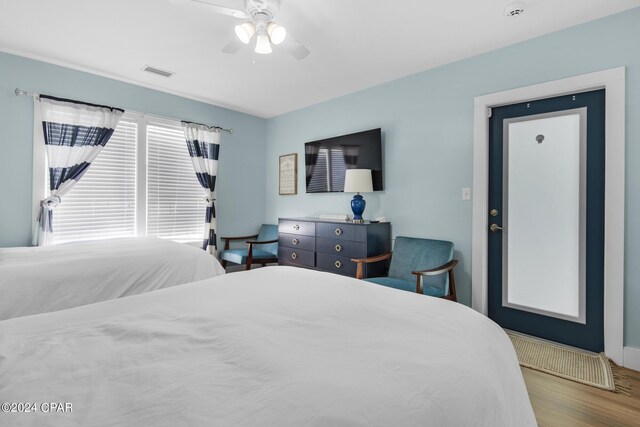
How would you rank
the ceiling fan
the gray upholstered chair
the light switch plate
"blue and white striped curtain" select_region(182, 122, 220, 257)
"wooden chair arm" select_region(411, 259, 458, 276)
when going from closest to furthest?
the ceiling fan, "wooden chair arm" select_region(411, 259, 458, 276), the gray upholstered chair, the light switch plate, "blue and white striped curtain" select_region(182, 122, 220, 257)

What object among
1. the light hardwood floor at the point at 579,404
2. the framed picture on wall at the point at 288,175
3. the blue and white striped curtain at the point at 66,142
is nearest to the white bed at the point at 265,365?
the light hardwood floor at the point at 579,404

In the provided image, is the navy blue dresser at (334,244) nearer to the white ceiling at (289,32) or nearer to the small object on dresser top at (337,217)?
the small object on dresser top at (337,217)

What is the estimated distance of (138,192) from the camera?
12.4 ft

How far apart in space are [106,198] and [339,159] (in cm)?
282

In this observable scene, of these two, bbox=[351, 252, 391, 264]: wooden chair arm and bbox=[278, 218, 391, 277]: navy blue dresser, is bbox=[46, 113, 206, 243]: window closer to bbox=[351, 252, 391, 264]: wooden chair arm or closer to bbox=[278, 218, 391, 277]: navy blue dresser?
bbox=[278, 218, 391, 277]: navy blue dresser

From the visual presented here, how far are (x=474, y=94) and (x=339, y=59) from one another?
1342 mm

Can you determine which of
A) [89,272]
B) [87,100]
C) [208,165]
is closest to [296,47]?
[89,272]

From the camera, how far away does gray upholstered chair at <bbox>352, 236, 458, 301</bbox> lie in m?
2.75

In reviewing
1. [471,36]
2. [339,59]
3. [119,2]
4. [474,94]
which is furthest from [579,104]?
[119,2]

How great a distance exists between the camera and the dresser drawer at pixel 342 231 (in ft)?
10.5

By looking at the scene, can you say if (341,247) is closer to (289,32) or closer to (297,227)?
(297,227)

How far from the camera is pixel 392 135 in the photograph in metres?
3.50

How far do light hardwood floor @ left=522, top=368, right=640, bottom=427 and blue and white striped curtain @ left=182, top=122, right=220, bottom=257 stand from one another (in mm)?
3759

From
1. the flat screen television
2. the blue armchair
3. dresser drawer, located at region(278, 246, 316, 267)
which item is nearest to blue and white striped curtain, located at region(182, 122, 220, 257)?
the blue armchair
